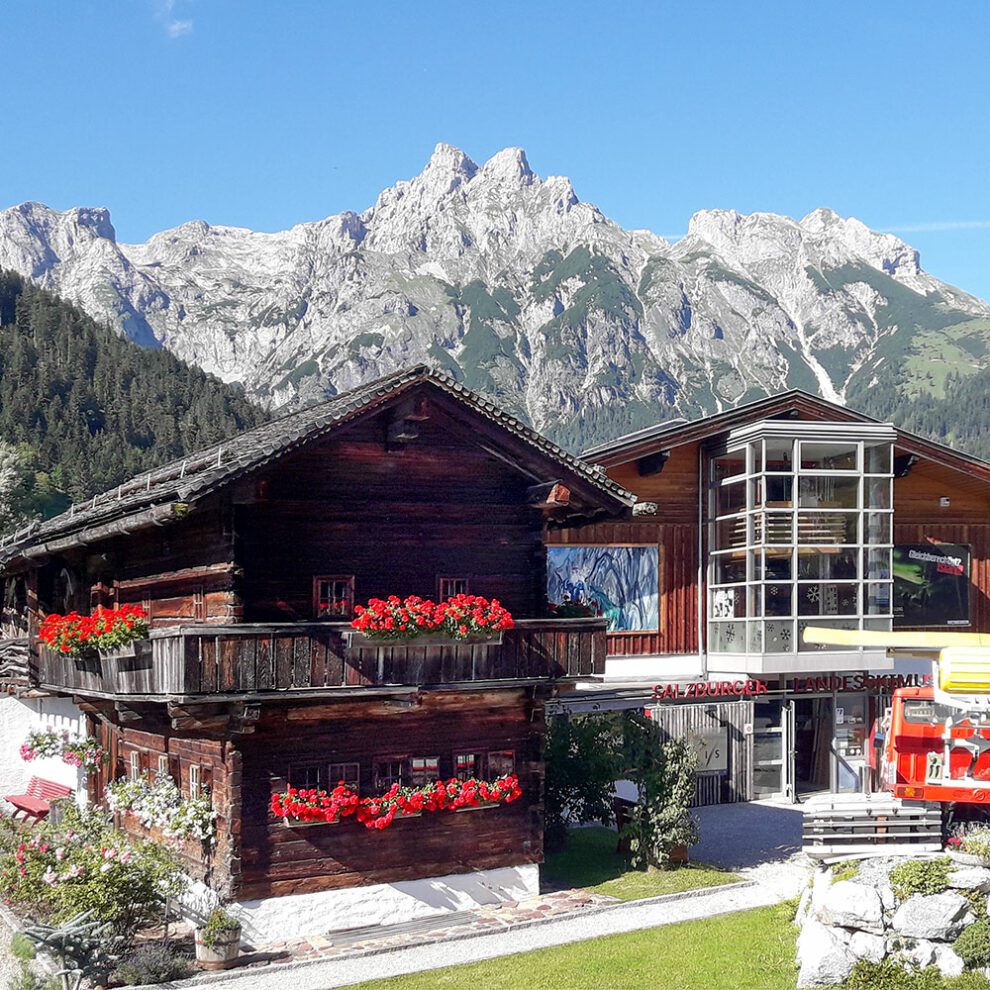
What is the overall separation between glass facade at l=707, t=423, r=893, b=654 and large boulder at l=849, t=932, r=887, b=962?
14013 millimetres

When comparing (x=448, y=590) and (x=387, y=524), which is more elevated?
(x=387, y=524)

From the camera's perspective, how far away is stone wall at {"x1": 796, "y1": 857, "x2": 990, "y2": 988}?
16.5 meters

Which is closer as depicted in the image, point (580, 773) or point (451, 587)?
point (451, 587)

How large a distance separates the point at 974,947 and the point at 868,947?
131 centimetres

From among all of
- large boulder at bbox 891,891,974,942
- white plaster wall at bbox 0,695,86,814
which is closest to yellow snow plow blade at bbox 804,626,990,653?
large boulder at bbox 891,891,974,942

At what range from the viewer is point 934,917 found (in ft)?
54.2

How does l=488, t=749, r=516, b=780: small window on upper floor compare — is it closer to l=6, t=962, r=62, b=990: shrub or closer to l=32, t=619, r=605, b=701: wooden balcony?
l=32, t=619, r=605, b=701: wooden balcony

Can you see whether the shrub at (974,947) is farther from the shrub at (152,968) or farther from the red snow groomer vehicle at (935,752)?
the shrub at (152,968)

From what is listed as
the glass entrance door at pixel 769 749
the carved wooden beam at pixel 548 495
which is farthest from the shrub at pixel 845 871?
the glass entrance door at pixel 769 749

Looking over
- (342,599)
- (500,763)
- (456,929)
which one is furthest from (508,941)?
(342,599)

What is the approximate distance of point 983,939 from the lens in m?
16.2

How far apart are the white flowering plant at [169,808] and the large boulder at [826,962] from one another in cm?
908

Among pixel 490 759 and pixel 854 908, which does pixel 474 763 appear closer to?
pixel 490 759

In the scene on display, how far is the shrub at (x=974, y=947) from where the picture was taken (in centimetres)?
1611
